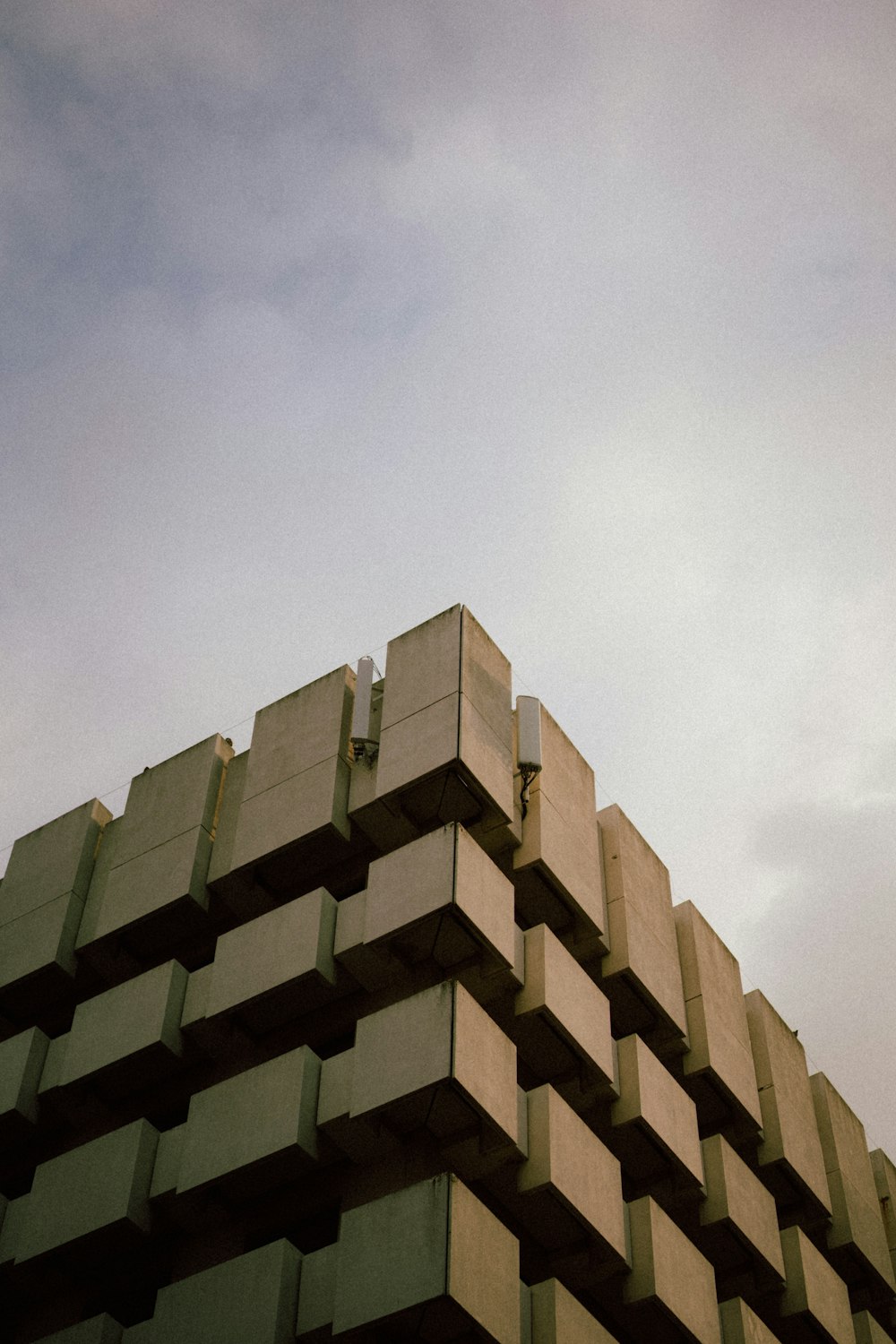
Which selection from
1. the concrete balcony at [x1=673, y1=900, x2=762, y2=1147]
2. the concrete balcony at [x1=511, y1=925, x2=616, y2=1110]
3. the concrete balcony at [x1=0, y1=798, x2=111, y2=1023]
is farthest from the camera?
the concrete balcony at [x1=673, y1=900, x2=762, y2=1147]

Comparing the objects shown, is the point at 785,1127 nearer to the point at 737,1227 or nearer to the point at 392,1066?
the point at 737,1227

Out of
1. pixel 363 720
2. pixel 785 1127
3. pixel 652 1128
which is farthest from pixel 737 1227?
pixel 363 720

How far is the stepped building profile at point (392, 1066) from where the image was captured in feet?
91.5

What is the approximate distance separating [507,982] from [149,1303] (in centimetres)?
965

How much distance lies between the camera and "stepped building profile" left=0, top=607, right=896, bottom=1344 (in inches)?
1098

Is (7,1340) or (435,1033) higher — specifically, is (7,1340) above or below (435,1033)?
below

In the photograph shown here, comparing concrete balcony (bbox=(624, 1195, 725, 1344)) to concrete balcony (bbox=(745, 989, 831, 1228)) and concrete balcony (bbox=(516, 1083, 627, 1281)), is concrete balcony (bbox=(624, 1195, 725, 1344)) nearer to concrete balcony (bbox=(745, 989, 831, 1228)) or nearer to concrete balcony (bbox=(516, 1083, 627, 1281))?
concrete balcony (bbox=(516, 1083, 627, 1281))

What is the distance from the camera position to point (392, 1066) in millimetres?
28250

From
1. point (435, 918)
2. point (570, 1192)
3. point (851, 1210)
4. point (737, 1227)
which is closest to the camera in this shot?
point (570, 1192)

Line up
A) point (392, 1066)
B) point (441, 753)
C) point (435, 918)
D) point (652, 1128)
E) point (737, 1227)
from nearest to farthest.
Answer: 1. point (392, 1066)
2. point (435, 918)
3. point (441, 753)
4. point (652, 1128)
5. point (737, 1227)

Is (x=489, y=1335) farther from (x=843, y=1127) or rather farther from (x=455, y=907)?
(x=843, y=1127)

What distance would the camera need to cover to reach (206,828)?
1374 inches

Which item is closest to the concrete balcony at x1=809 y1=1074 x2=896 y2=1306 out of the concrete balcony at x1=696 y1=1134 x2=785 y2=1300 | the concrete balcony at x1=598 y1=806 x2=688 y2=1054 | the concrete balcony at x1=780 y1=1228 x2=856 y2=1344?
the concrete balcony at x1=780 y1=1228 x2=856 y2=1344

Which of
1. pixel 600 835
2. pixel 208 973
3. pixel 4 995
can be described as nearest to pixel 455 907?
pixel 208 973
